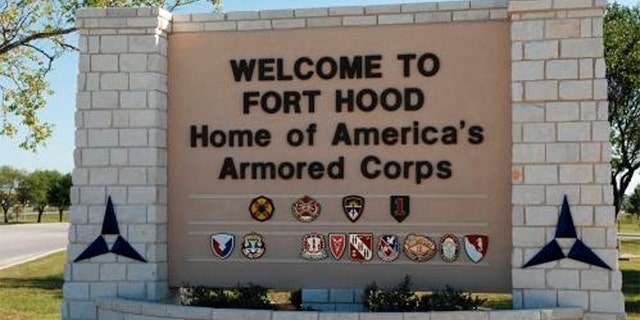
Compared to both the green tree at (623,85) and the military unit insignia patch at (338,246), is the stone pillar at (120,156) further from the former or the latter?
the green tree at (623,85)

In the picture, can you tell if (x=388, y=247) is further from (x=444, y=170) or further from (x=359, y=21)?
(x=359, y=21)

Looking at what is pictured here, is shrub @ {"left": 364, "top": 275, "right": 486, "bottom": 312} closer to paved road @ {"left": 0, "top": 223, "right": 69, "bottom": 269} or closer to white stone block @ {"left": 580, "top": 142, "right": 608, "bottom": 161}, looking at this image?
white stone block @ {"left": 580, "top": 142, "right": 608, "bottom": 161}

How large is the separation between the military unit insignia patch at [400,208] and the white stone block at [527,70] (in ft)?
5.96

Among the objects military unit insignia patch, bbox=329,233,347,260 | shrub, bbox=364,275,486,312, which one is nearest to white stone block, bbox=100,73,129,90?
military unit insignia patch, bbox=329,233,347,260

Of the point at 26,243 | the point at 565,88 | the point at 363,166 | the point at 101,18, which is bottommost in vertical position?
the point at 26,243

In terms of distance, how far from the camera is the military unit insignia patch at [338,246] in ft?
30.1

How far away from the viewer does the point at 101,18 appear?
9.52 meters

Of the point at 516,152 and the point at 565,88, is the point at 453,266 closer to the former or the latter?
the point at 516,152

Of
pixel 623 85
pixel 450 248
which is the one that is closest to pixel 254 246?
pixel 450 248

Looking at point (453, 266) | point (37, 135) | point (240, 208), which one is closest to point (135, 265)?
point (240, 208)

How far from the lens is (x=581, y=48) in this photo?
862cm

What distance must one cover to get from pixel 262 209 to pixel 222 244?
64 centimetres

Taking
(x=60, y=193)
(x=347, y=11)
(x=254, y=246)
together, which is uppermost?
(x=347, y=11)

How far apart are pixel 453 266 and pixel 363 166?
4.99ft
